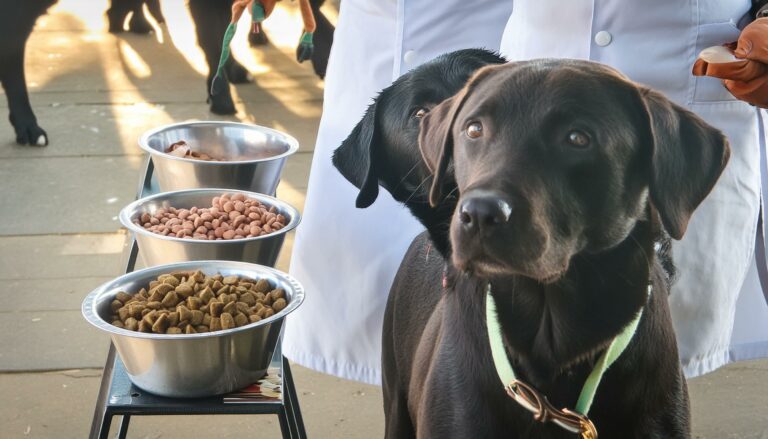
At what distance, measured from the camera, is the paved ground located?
3785 millimetres

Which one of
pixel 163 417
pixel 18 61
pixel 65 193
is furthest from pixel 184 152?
pixel 18 61

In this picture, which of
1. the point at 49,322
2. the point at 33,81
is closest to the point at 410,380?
the point at 49,322

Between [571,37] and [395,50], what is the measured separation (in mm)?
561

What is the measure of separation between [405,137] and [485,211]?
2.46 ft

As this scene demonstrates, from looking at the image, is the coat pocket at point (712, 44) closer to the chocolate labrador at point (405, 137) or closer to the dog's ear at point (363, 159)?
the chocolate labrador at point (405, 137)

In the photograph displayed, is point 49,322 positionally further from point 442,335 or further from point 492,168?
point 492,168

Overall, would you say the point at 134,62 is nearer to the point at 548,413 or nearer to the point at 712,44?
the point at 712,44

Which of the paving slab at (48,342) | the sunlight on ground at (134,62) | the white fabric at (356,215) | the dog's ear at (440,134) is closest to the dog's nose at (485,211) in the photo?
the dog's ear at (440,134)

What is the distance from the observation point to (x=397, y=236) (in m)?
2.65

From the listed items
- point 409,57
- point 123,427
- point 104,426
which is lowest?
point 123,427

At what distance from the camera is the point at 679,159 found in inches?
58.3

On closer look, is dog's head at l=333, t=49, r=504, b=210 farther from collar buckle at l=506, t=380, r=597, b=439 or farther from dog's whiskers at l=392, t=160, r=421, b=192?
collar buckle at l=506, t=380, r=597, b=439

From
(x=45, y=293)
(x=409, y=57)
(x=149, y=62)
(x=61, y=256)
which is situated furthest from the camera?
(x=149, y=62)

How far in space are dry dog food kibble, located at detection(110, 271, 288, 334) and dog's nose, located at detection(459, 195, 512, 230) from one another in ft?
2.98
